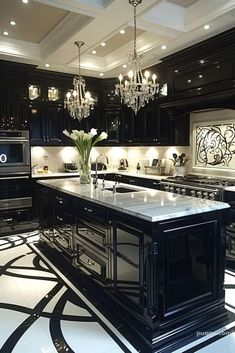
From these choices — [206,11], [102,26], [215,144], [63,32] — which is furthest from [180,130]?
[63,32]

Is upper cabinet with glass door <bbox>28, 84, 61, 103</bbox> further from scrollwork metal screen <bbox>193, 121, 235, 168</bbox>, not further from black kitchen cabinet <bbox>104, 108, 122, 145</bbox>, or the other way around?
scrollwork metal screen <bbox>193, 121, 235, 168</bbox>

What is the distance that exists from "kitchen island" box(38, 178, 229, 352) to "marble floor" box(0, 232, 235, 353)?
0.16 m

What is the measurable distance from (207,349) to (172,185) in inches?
109

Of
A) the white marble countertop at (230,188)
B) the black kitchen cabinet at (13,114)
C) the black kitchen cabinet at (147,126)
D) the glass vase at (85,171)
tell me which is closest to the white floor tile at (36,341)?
the glass vase at (85,171)

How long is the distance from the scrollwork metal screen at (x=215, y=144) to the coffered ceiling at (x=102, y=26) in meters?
1.37

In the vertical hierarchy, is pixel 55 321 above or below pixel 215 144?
below

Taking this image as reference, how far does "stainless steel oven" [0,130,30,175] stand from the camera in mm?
5160

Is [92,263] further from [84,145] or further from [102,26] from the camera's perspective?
[102,26]

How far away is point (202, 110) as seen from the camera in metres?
4.84

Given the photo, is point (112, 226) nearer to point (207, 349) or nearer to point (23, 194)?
point (207, 349)

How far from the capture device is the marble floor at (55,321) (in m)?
2.26

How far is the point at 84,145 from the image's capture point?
12.9ft

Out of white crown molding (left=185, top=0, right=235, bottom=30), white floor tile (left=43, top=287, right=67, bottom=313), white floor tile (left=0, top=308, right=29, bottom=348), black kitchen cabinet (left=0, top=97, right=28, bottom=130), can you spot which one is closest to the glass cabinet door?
black kitchen cabinet (left=0, top=97, right=28, bottom=130)

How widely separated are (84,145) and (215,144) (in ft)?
7.45
